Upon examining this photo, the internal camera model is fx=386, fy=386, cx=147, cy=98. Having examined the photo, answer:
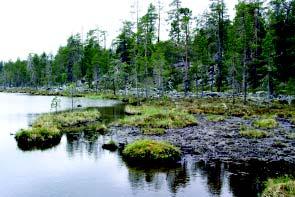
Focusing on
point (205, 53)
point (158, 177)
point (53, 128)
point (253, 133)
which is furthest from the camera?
point (205, 53)

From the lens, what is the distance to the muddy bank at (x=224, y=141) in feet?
88.4

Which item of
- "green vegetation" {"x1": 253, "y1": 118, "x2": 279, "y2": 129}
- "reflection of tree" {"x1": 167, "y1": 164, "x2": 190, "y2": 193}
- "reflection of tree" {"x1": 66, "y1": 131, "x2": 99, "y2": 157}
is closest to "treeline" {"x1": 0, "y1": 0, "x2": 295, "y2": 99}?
"green vegetation" {"x1": 253, "y1": 118, "x2": 279, "y2": 129}

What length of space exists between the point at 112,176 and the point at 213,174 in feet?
19.5

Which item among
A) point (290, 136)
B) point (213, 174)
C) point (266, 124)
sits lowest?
point (213, 174)

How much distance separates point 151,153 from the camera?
1023 inches

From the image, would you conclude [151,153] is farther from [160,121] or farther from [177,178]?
[160,121]

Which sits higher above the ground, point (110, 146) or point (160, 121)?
point (160, 121)

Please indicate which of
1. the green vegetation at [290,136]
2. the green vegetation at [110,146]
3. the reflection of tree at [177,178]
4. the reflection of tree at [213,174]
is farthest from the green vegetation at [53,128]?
the green vegetation at [290,136]

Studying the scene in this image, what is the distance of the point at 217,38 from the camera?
304 ft

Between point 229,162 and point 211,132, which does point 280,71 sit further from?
point 229,162

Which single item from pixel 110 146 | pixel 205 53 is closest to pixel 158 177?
pixel 110 146

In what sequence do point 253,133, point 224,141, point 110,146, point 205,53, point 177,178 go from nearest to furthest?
point 177,178 < point 110,146 < point 224,141 < point 253,133 < point 205,53

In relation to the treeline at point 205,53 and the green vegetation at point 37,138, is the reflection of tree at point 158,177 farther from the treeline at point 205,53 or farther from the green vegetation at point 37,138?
the treeline at point 205,53

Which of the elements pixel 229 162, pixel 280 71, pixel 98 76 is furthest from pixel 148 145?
pixel 98 76
